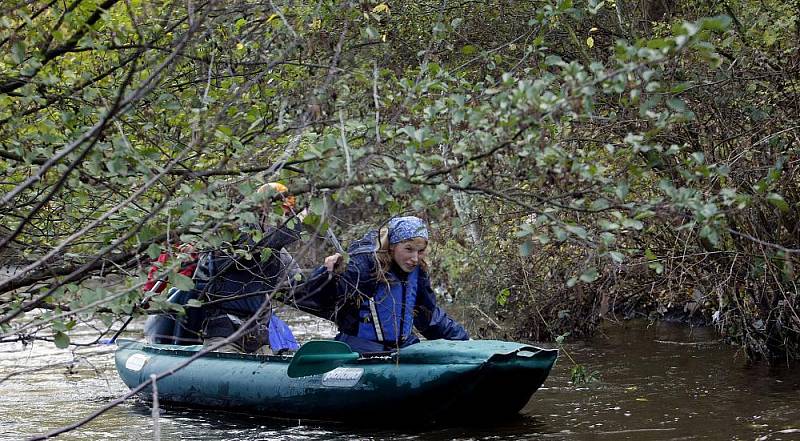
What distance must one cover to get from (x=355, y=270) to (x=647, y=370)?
3.16 metres

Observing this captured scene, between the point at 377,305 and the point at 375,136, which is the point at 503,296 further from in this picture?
the point at 375,136

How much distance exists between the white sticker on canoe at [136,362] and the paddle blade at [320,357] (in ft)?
5.47

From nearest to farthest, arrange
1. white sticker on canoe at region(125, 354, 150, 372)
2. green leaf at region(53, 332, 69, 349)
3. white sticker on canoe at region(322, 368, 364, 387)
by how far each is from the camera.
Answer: green leaf at region(53, 332, 69, 349) < white sticker on canoe at region(322, 368, 364, 387) < white sticker on canoe at region(125, 354, 150, 372)

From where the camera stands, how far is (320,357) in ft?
21.4

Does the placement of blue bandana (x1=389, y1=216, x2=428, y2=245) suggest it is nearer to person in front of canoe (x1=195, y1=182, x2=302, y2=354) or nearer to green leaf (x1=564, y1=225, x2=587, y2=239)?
person in front of canoe (x1=195, y1=182, x2=302, y2=354)

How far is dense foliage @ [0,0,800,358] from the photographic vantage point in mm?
3678

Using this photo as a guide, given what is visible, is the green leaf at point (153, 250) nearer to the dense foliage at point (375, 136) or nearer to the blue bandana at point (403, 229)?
the dense foliage at point (375, 136)

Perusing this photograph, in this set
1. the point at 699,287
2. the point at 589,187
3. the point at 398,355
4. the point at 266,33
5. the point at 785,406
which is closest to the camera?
the point at 589,187

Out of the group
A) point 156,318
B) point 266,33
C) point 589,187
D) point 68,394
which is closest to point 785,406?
point 589,187

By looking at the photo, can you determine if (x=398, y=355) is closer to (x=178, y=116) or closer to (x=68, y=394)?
(x=178, y=116)

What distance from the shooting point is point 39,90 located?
4461mm

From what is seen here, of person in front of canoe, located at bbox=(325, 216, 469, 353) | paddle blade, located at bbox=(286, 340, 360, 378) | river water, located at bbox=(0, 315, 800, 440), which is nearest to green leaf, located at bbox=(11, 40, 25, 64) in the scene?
river water, located at bbox=(0, 315, 800, 440)

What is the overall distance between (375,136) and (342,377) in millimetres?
2470

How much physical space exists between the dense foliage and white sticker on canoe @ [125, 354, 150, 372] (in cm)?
A: 209
